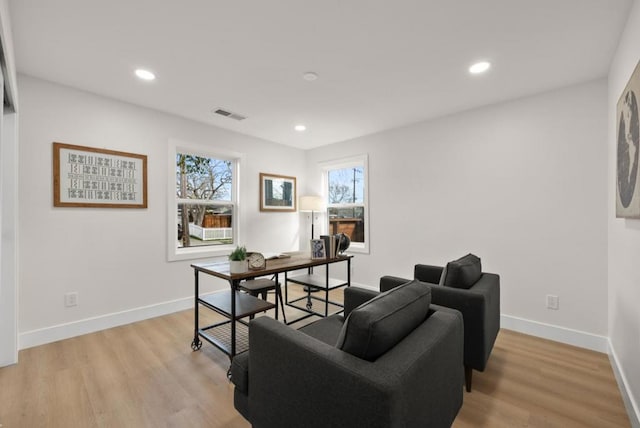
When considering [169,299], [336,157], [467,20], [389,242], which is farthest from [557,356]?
[169,299]

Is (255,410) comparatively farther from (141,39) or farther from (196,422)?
(141,39)

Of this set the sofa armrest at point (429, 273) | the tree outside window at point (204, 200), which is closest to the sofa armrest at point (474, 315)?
the sofa armrest at point (429, 273)

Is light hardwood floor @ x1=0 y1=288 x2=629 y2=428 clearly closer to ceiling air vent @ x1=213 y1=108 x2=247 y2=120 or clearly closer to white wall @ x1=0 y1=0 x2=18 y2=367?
white wall @ x1=0 y1=0 x2=18 y2=367

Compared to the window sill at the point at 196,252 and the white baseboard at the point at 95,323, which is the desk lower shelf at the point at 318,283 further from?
the white baseboard at the point at 95,323

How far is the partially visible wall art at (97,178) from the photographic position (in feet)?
8.75

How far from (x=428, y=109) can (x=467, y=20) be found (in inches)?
58.2

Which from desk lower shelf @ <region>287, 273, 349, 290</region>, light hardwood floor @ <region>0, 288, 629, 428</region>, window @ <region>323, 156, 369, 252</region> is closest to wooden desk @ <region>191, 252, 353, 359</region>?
light hardwood floor @ <region>0, 288, 629, 428</region>

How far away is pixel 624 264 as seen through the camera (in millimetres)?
1932

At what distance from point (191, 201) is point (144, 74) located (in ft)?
5.25

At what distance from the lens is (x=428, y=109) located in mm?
3230

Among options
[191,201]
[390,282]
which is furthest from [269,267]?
[191,201]

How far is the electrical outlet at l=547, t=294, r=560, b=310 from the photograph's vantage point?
270 centimetres

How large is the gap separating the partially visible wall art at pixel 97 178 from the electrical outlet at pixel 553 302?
13.9 ft

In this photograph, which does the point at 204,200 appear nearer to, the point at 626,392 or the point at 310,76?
the point at 310,76
